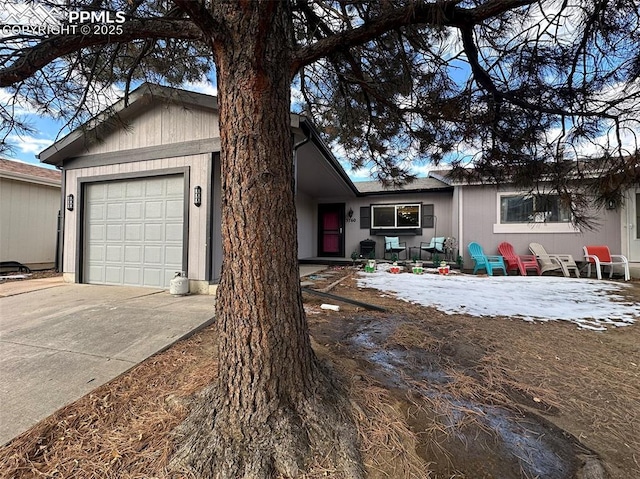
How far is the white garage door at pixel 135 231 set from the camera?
5359mm

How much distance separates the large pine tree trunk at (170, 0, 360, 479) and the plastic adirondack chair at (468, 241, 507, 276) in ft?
24.9

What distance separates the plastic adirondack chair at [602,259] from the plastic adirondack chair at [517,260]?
1195 millimetres

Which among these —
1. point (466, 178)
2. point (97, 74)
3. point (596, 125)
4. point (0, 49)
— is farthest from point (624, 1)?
point (97, 74)

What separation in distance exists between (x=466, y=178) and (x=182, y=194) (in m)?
4.65

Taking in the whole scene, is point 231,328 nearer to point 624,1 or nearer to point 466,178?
point 466,178

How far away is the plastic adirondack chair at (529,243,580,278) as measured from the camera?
765 cm

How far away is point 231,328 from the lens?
5.45 feet

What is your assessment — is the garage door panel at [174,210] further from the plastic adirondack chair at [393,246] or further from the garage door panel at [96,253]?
the plastic adirondack chair at [393,246]

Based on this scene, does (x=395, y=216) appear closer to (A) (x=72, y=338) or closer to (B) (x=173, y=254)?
(B) (x=173, y=254)

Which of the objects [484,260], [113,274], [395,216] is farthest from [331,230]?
[113,274]

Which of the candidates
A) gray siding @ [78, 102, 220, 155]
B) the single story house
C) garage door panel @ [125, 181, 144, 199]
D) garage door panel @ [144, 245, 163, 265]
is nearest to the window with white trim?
the single story house

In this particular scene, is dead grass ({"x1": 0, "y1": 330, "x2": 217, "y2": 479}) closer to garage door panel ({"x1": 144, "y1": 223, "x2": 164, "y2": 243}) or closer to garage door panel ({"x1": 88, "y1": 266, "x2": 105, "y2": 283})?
garage door panel ({"x1": 144, "y1": 223, "x2": 164, "y2": 243})

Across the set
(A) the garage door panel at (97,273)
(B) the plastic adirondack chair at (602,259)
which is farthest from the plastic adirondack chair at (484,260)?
(A) the garage door panel at (97,273)

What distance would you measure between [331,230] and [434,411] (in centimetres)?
994
